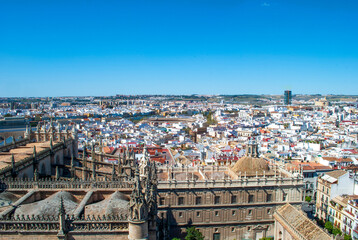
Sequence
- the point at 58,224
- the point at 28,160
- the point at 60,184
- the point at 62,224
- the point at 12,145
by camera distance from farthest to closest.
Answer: the point at 12,145, the point at 28,160, the point at 60,184, the point at 58,224, the point at 62,224

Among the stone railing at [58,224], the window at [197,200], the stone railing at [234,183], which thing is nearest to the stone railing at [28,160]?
the stone railing at [58,224]

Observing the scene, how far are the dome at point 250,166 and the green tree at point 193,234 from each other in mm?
6966

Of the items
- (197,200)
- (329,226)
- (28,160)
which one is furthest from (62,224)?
(329,226)

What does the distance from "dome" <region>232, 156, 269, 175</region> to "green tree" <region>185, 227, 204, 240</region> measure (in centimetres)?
697

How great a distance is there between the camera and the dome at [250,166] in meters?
30.2

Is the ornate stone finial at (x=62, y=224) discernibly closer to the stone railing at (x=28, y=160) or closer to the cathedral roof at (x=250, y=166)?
the stone railing at (x=28, y=160)

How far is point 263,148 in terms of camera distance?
5994cm

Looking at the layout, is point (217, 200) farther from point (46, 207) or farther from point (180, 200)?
point (46, 207)

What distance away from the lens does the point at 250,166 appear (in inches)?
1201

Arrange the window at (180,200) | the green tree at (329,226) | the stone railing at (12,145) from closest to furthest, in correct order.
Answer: the stone railing at (12,145) → the window at (180,200) → the green tree at (329,226)

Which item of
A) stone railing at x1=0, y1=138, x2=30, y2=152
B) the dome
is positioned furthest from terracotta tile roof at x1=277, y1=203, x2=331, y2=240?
stone railing at x1=0, y1=138, x2=30, y2=152


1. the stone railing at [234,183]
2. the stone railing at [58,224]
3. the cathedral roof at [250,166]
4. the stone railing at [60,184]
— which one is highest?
the stone railing at [60,184]

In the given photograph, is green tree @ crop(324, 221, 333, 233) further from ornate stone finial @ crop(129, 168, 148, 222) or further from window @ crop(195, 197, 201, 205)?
ornate stone finial @ crop(129, 168, 148, 222)

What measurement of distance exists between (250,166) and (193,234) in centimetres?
862
